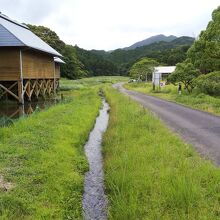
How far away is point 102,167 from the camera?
8.75 m

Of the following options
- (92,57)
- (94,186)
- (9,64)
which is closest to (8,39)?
(9,64)

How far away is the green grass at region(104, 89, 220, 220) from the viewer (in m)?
5.43

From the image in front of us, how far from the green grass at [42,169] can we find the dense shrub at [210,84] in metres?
15.2

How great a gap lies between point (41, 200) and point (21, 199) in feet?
1.18

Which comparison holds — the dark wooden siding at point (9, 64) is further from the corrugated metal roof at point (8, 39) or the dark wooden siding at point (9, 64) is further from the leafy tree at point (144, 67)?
the leafy tree at point (144, 67)

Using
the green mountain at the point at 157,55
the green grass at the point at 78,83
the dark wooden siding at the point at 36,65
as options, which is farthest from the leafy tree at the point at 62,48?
the green mountain at the point at 157,55

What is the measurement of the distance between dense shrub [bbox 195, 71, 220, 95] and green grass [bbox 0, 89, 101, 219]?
1519 cm

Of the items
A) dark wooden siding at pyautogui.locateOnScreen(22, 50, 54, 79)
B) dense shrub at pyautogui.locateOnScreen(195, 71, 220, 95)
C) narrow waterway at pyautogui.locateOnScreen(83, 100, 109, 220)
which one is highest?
dark wooden siding at pyautogui.locateOnScreen(22, 50, 54, 79)

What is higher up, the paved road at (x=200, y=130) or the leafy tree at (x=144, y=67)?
the leafy tree at (x=144, y=67)

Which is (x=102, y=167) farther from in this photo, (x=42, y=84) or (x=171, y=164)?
(x=42, y=84)

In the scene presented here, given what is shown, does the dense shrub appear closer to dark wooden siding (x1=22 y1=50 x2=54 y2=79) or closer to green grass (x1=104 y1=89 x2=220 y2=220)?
dark wooden siding (x1=22 y1=50 x2=54 y2=79)

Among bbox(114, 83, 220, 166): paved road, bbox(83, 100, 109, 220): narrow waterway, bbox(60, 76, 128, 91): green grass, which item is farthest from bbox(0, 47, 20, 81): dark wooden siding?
bbox(60, 76, 128, 91): green grass

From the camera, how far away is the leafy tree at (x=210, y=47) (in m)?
23.5

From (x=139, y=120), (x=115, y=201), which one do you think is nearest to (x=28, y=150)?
(x=115, y=201)
